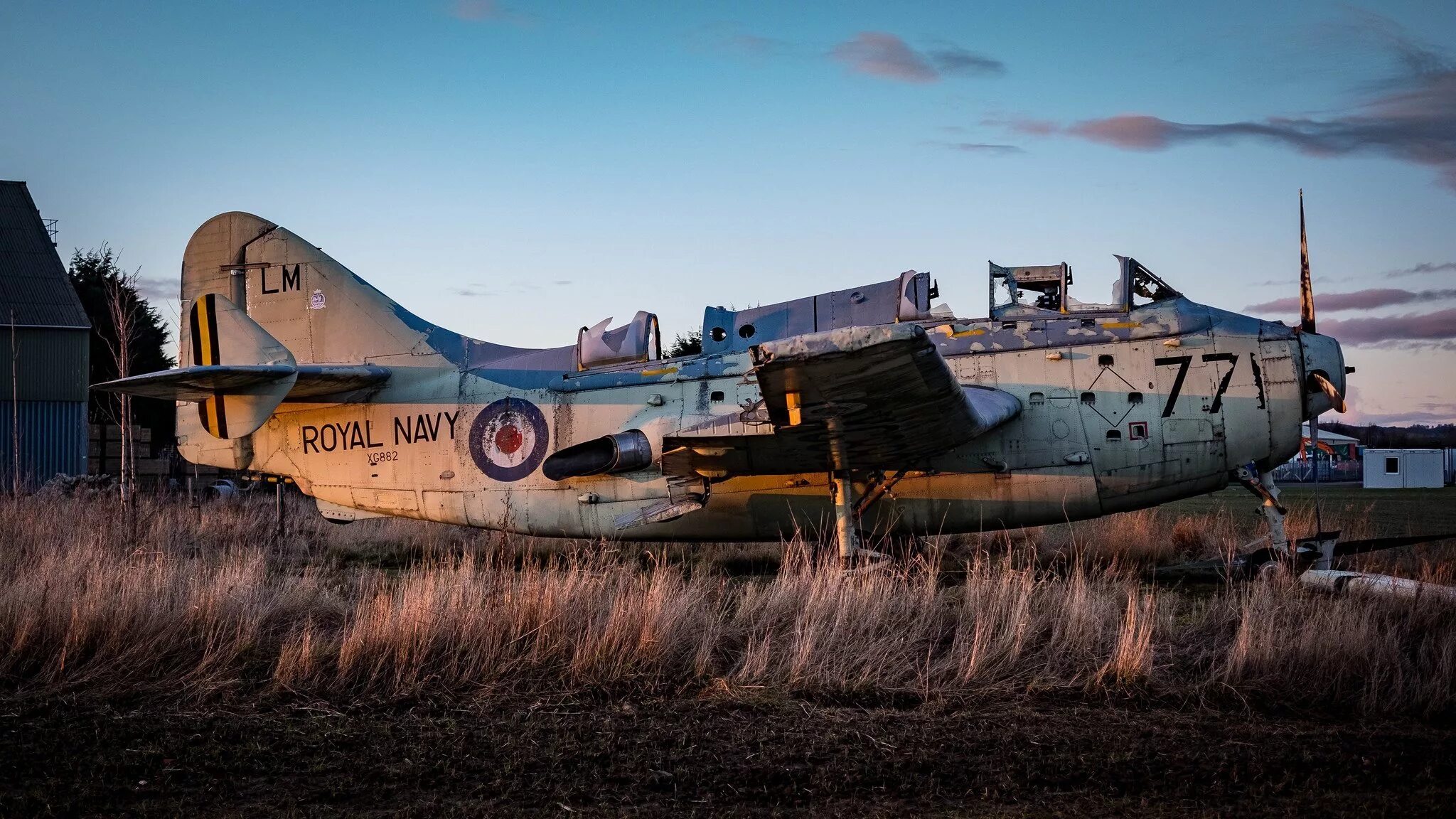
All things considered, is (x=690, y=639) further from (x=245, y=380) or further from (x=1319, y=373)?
(x=1319, y=373)

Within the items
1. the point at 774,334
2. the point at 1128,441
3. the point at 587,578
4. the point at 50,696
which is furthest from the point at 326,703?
the point at 1128,441

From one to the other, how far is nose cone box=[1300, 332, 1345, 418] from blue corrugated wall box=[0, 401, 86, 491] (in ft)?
102

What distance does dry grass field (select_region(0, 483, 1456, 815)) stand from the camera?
468cm

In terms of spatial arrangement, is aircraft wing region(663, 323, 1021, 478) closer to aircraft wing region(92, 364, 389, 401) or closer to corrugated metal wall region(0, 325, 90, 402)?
aircraft wing region(92, 364, 389, 401)

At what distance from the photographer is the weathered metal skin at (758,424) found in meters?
11.2

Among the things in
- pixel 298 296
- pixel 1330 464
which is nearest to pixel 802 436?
pixel 298 296

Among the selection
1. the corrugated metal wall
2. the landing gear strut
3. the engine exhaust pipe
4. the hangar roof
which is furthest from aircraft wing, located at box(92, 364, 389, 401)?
the hangar roof

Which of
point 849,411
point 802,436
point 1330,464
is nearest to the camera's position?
point 849,411

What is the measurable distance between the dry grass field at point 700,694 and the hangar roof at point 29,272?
25.9 metres

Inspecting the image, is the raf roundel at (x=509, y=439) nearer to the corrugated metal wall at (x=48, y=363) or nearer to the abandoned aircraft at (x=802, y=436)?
the abandoned aircraft at (x=802, y=436)

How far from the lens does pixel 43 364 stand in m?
31.5

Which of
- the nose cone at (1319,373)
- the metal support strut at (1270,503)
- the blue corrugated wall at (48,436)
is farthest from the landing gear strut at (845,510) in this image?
the blue corrugated wall at (48,436)

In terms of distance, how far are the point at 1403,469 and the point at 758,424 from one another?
45799mm

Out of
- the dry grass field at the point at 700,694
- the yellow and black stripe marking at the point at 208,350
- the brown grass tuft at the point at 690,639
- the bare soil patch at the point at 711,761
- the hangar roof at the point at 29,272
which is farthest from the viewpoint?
the hangar roof at the point at 29,272
